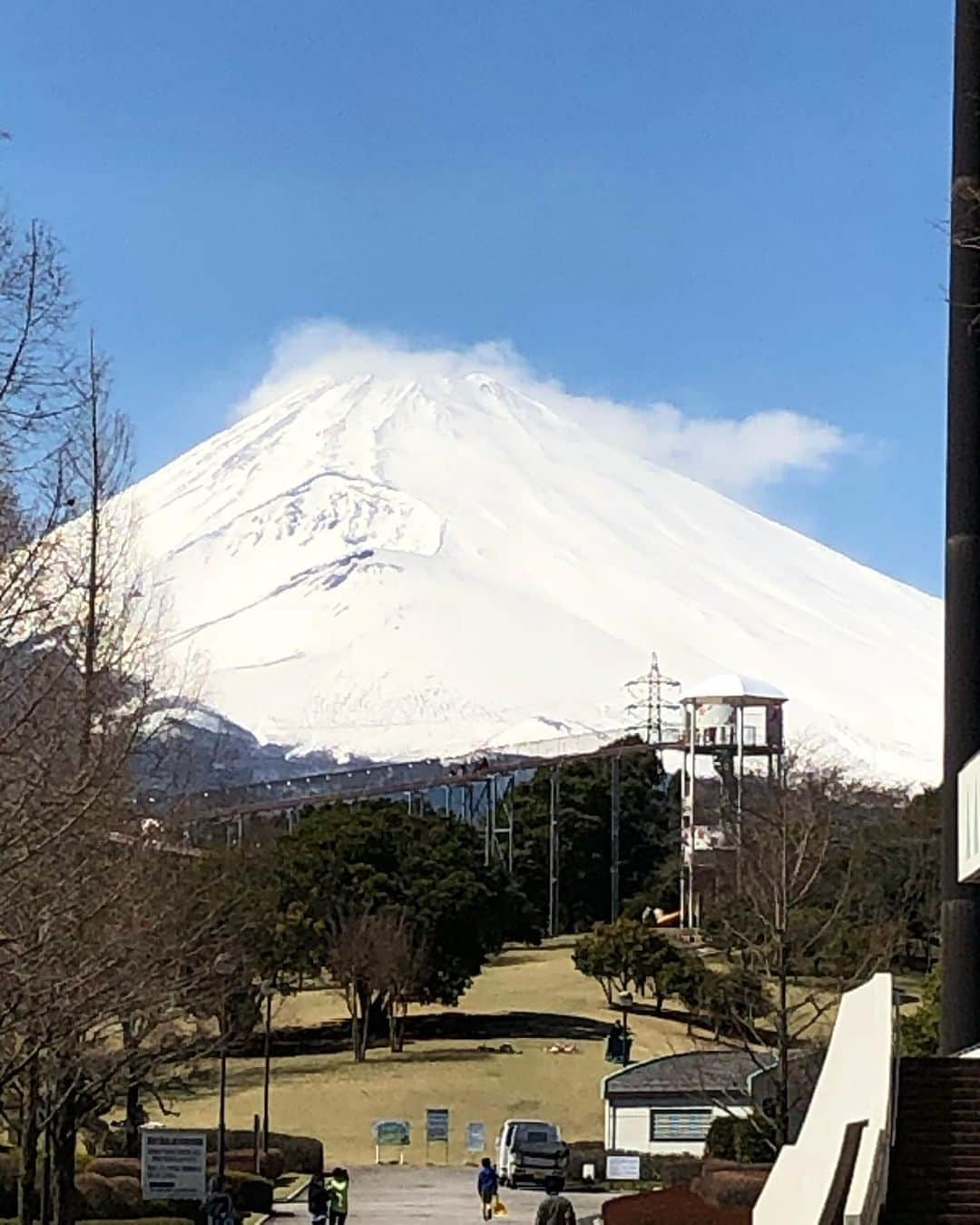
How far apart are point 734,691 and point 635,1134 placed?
39.4 metres

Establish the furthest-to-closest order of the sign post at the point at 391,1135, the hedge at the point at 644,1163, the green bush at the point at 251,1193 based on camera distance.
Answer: the sign post at the point at 391,1135 < the hedge at the point at 644,1163 < the green bush at the point at 251,1193

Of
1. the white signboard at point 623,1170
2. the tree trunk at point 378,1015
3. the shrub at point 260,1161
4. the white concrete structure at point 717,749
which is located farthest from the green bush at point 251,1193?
the white concrete structure at point 717,749

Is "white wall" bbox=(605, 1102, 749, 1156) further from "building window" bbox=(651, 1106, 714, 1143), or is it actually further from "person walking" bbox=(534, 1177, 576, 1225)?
"person walking" bbox=(534, 1177, 576, 1225)

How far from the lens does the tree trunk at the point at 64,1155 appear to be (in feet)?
80.2

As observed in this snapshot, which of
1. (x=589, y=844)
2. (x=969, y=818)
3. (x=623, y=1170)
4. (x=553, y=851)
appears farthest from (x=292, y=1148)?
(x=589, y=844)

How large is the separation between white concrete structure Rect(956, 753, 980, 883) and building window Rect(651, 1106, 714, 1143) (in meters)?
23.8

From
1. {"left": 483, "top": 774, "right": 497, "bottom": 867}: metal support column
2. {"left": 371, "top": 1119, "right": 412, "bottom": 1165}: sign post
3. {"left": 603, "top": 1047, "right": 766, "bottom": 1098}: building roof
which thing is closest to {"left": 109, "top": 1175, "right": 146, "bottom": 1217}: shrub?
{"left": 371, "top": 1119, "right": 412, "bottom": 1165}: sign post

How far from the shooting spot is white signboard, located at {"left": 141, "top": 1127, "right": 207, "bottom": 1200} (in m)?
26.0

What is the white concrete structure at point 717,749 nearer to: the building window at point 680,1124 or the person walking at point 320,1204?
the building window at point 680,1124

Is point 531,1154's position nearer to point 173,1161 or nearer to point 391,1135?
point 391,1135

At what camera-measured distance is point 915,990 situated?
6122 cm

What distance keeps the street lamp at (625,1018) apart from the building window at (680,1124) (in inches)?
341

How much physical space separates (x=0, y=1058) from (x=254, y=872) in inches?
1395

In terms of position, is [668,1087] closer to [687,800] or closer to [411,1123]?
[411,1123]
